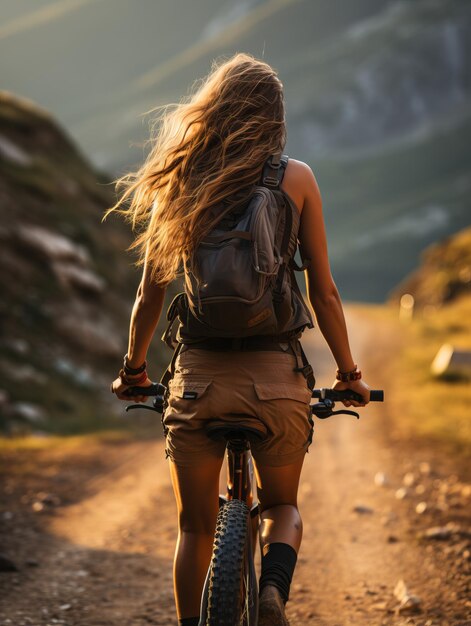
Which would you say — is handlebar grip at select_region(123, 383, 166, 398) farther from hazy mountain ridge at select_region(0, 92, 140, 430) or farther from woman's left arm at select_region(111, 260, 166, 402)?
hazy mountain ridge at select_region(0, 92, 140, 430)

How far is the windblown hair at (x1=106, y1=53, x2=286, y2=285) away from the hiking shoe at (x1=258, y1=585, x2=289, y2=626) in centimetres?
132

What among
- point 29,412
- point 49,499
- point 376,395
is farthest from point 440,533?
point 29,412

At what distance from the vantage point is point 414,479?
10328 mm

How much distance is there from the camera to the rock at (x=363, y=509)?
28.1 feet

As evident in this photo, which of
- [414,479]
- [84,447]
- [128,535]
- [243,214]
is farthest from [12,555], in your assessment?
[84,447]

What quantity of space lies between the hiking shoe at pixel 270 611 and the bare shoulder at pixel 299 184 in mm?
1550

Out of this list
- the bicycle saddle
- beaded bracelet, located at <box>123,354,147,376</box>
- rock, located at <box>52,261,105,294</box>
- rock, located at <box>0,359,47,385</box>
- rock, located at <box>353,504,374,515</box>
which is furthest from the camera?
rock, located at <box>52,261,105,294</box>

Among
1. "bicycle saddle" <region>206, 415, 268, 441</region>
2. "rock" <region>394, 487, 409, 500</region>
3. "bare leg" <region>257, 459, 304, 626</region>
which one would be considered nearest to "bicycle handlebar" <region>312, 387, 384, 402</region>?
"bare leg" <region>257, 459, 304, 626</region>

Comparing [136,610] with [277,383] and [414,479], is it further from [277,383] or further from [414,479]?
[414,479]

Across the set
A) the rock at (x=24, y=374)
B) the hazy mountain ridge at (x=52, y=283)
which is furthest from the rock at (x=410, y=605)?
the rock at (x=24, y=374)

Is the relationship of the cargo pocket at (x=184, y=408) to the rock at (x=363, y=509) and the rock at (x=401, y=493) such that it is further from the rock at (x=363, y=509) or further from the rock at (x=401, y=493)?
the rock at (x=401, y=493)

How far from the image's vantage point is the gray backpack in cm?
335

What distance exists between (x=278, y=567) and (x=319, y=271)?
124cm

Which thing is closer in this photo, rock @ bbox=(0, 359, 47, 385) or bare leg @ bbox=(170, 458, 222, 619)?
bare leg @ bbox=(170, 458, 222, 619)
